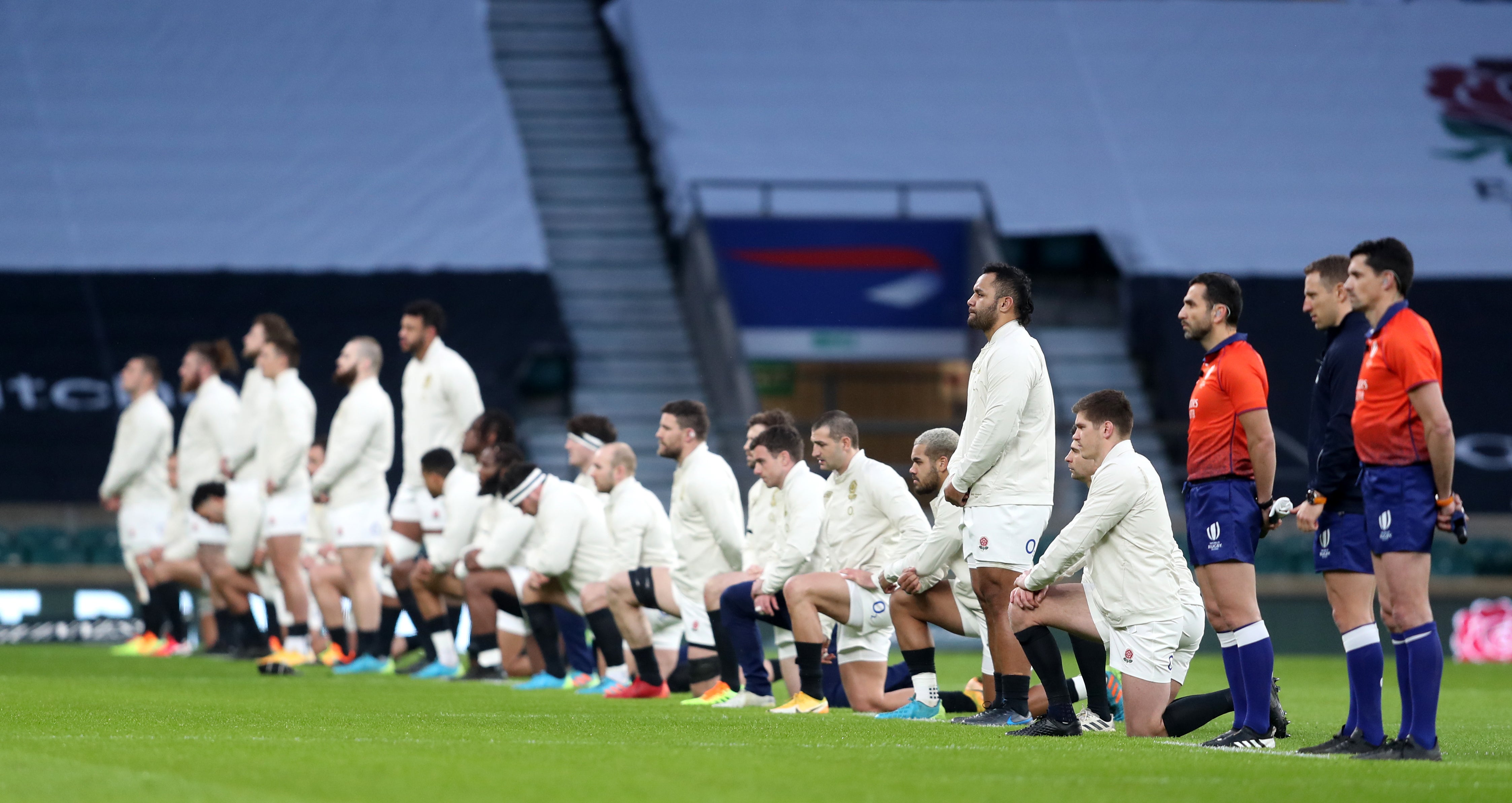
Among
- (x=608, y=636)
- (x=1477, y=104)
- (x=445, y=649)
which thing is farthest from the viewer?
(x=1477, y=104)

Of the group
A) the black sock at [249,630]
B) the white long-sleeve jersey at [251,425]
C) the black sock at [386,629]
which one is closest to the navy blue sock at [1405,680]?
the black sock at [386,629]

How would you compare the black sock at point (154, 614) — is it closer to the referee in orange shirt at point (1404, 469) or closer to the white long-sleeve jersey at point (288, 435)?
the white long-sleeve jersey at point (288, 435)

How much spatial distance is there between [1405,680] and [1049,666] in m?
1.51

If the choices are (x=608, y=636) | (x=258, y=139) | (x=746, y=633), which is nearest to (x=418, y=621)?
(x=608, y=636)

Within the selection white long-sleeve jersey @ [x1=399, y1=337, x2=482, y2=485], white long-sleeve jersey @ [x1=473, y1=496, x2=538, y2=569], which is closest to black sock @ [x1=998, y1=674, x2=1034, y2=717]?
white long-sleeve jersey @ [x1=473, y1=496, x2=538, y2=569]

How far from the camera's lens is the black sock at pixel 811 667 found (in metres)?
8.80

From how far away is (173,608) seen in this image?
47.3 feet

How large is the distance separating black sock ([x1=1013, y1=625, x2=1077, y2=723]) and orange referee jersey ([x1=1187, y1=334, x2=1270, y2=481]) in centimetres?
89

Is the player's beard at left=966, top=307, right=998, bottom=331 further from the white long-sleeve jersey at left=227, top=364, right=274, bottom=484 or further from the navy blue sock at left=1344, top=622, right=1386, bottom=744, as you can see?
the white long-sleeve jersey at left=227, top=364, right=274, bottom=484

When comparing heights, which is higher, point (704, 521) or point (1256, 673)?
point (704, 521)

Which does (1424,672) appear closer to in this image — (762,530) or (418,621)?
(762,530)

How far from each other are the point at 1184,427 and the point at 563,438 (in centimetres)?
653

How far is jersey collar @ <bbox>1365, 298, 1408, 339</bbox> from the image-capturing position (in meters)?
6.19

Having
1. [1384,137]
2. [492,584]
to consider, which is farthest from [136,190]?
[1384,137]
